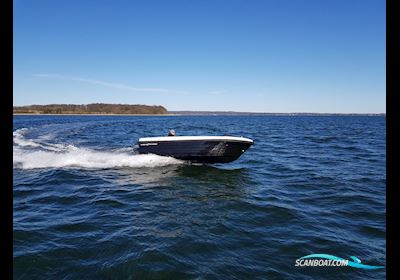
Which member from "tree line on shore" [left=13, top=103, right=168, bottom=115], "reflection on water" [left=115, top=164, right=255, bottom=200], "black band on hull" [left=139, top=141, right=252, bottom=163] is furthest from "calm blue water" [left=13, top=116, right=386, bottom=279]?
"tree line on shore" [left=13, top=103, right=168, bottom=115]

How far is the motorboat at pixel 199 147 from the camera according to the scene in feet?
46.6

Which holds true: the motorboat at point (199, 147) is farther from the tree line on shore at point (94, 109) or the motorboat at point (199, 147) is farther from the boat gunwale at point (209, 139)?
the tree line on shore at point (94, 109)

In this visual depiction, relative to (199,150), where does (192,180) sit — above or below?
below

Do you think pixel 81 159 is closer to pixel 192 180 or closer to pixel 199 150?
pixel 199 150

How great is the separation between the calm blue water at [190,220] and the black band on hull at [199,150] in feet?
1.34

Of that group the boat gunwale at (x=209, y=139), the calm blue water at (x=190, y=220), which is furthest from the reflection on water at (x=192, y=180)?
the boat gunwale at (x=209, y=139)

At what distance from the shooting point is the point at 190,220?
25.9 ft

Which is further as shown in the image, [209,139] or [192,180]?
[209,139]

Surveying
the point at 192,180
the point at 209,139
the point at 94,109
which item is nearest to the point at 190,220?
the point at 192,180

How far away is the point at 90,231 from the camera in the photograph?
23.0 feet

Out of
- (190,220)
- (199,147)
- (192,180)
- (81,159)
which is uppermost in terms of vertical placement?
(199,147)

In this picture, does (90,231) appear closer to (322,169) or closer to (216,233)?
(216,233)

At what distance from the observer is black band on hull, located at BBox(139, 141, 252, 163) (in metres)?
14.2

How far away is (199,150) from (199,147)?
0.54 ft
